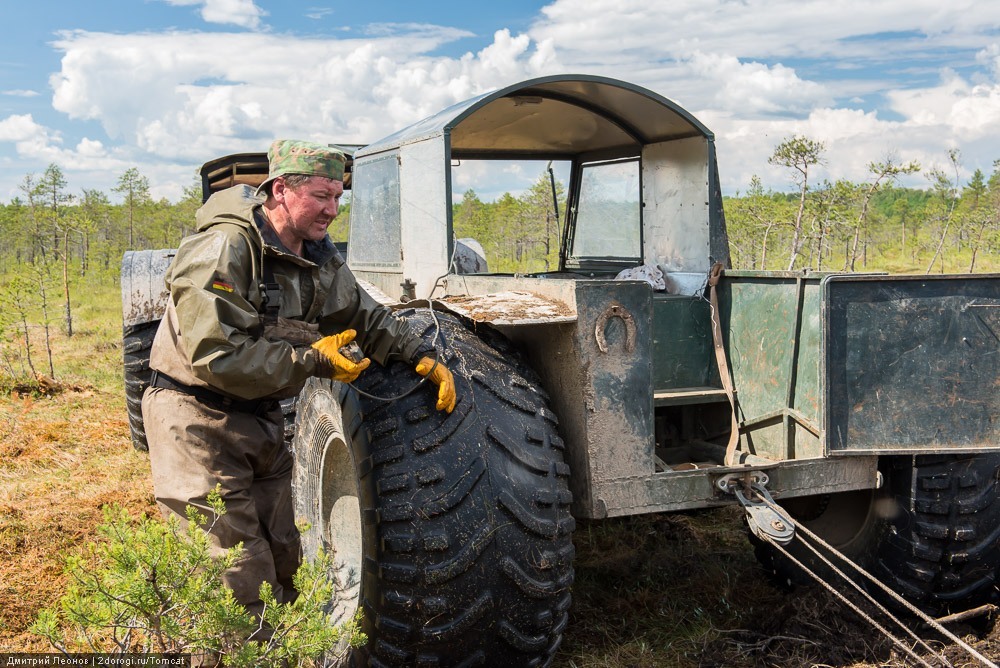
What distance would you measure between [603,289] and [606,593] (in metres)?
1.86

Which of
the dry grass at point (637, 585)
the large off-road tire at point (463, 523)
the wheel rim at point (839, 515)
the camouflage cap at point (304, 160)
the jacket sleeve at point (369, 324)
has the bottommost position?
the dry grass at point (637, 585)

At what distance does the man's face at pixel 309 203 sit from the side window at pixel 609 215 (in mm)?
2651

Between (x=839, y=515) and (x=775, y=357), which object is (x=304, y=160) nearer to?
(x=775, y=357)

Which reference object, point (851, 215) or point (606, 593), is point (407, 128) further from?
point (851, 215)

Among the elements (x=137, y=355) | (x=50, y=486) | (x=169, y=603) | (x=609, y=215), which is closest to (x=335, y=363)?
(x=169, y=603)

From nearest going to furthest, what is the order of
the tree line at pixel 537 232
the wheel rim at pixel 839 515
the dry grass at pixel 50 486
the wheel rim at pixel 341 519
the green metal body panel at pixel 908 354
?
the green metal body panel at pixel 908 354, the wheel rim at pixel 341 519, the wheel rim at pixel 839 515, the dry grass at pixel 50 486, the tree line at pixel 537 232

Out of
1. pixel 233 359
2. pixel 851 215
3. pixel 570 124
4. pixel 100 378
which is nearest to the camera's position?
pixel 233 359

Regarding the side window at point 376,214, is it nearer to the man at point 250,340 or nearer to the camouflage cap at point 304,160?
the man at point 250,340

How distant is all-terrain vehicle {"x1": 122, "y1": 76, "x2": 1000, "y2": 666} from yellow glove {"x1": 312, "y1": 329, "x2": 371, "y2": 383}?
0.10m

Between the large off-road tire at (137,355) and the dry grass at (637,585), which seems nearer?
the dry grass at (637,585)

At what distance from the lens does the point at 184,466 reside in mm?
2979

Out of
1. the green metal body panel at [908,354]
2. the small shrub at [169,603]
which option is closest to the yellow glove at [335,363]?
the small shrub at [169,603]

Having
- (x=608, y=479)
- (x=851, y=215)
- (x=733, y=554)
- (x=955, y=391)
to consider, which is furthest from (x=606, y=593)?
(x=851, y=215)

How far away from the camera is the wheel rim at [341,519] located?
344 cm
